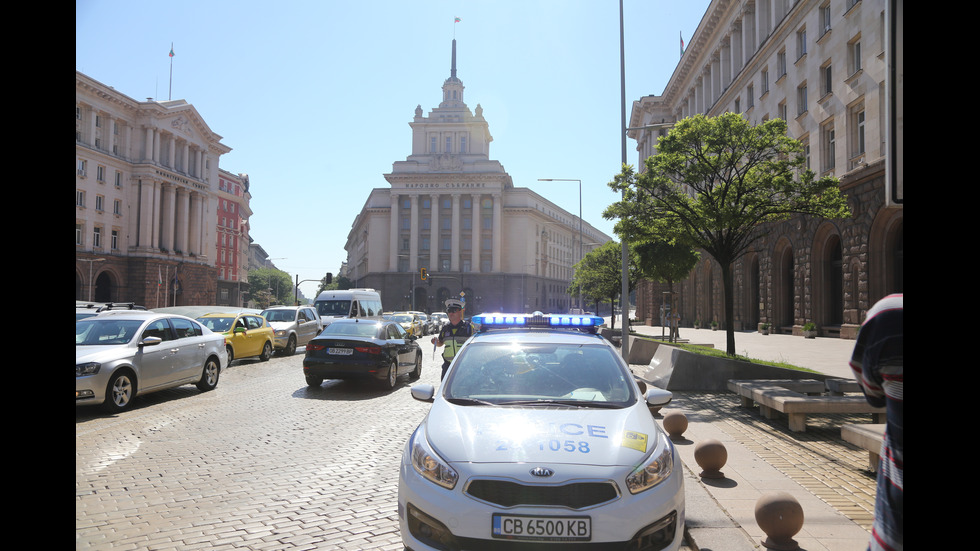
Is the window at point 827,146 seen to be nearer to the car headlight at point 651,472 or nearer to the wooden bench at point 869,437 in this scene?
the wooden bench at point 869,437

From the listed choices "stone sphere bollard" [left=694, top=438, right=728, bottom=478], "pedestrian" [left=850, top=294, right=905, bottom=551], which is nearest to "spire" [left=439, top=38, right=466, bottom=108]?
"stone sphere bollard" [left=694, top=438, right=728, bottom=478]

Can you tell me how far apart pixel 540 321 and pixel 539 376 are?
1.83 m

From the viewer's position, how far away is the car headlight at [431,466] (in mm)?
3609

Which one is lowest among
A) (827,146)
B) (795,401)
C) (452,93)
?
(795,401)

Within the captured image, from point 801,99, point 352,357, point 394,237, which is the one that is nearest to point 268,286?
point 394,237

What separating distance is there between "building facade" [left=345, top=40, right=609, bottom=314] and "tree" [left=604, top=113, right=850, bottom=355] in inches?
3089

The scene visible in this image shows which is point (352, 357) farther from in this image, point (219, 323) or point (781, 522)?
point (781, 522)

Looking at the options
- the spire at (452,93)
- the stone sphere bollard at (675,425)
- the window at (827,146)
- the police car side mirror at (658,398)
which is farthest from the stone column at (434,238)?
the police car side mirror at (658,398)

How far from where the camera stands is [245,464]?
6.46m

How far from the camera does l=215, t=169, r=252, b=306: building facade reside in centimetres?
9700

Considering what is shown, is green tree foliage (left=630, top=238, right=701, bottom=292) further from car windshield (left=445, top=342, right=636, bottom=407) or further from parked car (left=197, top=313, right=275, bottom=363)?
car windshield (left=445, top=342, right=636, bottom=407)

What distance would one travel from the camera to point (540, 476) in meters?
3.50
